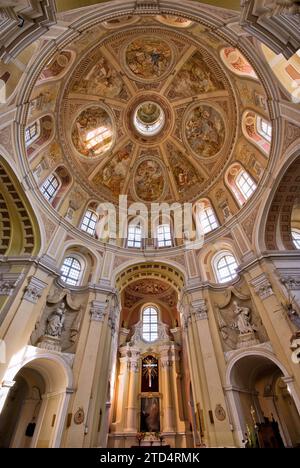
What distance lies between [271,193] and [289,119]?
142 inches

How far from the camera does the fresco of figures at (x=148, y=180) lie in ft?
68.7

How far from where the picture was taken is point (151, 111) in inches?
818

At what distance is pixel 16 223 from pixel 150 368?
14.5 metres

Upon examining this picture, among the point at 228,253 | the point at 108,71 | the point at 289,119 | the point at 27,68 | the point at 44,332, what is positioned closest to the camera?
the point at 27,68

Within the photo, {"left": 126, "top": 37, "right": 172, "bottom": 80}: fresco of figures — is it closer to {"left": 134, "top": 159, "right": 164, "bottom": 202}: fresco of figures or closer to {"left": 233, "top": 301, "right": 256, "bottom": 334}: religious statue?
{"left": 134, "top": 159, "right": 164, "bottom": 202}: fresco of figures

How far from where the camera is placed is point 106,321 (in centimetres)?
1353

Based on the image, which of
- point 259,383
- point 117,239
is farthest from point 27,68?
point 259,383

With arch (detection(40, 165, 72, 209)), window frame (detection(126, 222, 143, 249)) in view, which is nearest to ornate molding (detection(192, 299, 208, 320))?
window frame (detection(126, 222, 143, 249))

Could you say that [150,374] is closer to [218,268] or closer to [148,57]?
[218,268]

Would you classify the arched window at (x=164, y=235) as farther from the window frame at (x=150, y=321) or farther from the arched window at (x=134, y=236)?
the window frame at (x=150, y=321)

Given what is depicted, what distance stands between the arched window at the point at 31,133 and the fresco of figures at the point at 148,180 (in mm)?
8515

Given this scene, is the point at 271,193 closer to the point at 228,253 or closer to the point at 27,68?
the point at 228,253

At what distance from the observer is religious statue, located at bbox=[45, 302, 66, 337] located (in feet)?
39.3

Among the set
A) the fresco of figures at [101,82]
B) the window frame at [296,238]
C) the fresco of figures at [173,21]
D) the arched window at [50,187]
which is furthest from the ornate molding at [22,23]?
the window frame at [296,238]
